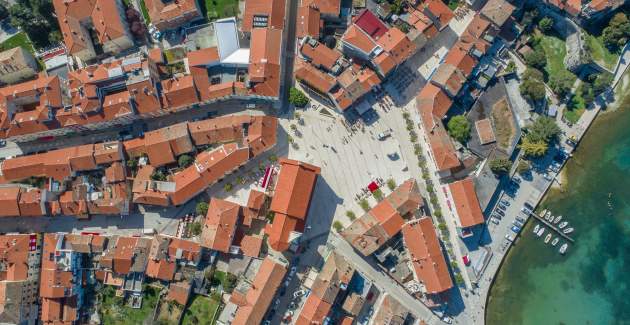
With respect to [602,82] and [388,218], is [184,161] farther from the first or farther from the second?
[602,82]

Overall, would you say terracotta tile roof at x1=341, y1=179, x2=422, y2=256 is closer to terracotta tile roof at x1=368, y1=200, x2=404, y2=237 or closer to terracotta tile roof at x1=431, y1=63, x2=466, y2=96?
terracotta tile roof at x1=368, y1=200, x2=404, y2=237

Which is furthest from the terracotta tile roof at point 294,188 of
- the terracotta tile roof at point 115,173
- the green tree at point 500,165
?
the green tree at point 500,165

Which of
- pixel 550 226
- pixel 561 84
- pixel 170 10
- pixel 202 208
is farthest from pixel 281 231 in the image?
pixel 561 84

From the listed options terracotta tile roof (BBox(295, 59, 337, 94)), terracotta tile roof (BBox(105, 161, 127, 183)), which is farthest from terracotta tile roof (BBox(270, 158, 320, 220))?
terracotta tile roof (BBox(105, 161, 127, 183))

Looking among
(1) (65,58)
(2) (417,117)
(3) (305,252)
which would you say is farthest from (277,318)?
(1) (65,58)

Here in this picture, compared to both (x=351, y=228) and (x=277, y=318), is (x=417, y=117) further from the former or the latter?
(x=277, y=318)
